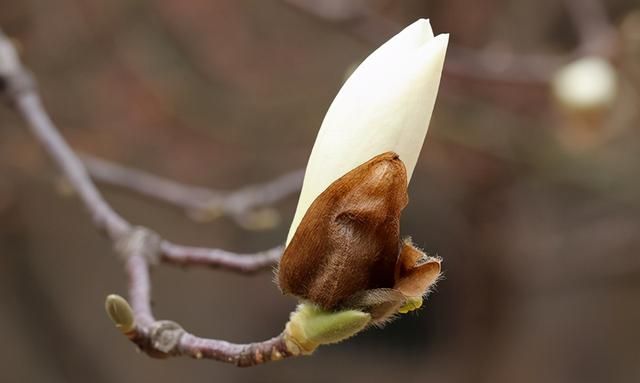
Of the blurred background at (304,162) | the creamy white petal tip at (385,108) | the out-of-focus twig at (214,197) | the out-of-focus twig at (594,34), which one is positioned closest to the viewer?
the creamy white petal tip at (385,108)

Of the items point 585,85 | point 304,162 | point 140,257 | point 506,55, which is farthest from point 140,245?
point 304,162

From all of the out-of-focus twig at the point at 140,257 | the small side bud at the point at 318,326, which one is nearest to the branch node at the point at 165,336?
the out-of-focus twig at the point at 140,257

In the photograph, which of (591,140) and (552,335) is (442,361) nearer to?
(552,335)

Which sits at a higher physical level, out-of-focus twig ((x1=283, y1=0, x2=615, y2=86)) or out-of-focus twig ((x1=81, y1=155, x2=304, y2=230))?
out-of-focus twig ((x1=283, y1=0, x2=615, y2=86))

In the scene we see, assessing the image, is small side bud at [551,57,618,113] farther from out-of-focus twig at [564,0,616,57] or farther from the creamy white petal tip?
the creamy white petal tip

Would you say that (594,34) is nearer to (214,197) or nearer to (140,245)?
(214,197)

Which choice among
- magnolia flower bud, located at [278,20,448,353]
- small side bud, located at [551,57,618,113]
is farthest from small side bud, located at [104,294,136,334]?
small side bud, located at [551,57,618,113]

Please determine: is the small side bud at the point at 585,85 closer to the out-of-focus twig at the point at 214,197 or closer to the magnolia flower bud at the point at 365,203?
the out-of-focus twig at the point at 214,197
